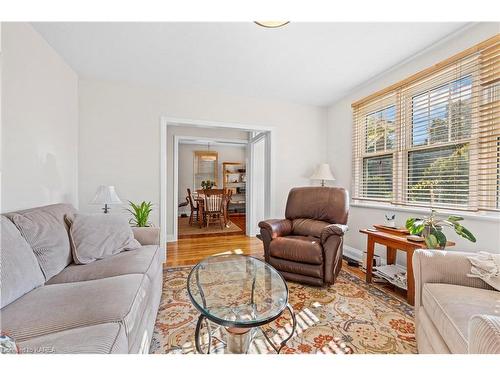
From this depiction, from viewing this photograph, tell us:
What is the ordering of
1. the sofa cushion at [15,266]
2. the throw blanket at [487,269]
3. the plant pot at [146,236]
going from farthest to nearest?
1. the plant pot at [146,236]
2. the throw blanket at [487,269]
3. the sofa cushion at [15,266]

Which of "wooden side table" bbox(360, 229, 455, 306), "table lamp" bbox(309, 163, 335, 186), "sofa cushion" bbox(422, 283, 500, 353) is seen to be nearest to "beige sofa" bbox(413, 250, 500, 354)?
"sofa cushion" bbox(422, 283, 500, 353)

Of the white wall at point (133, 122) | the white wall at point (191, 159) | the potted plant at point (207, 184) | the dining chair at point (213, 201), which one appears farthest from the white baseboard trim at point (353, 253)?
the white wall at point (191, 159)

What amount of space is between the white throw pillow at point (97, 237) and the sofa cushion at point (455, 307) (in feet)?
6.75

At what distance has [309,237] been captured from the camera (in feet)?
8.07

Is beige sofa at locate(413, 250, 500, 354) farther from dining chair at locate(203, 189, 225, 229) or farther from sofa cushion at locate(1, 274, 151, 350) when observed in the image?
dining chair at locate(203, 189, 225, 229)

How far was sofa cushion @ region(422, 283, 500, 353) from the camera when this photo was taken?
0.92 meters

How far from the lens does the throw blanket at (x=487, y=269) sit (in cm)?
117

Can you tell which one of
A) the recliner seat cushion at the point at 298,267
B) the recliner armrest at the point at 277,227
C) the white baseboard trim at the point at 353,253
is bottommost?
the white baseboard trim at the point at 353,253

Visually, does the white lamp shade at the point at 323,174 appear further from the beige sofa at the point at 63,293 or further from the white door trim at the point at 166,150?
the beige sofa at the point at 63,293

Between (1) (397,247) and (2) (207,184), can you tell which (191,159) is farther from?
(1) (397,247)

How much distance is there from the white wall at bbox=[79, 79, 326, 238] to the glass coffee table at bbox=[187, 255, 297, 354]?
180 cm

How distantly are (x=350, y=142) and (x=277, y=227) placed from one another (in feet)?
5.90

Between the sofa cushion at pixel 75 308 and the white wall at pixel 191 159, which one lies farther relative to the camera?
the white wall at pixel 191 159
